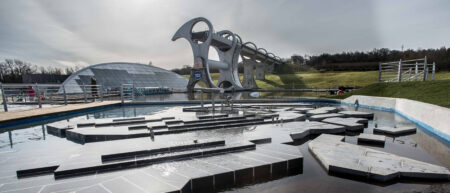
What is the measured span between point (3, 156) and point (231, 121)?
16.1 ft

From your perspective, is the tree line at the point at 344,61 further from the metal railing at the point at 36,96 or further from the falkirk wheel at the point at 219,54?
the metal railing at the point at 36,96

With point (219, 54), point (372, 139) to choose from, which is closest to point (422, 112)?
point (372, 139)

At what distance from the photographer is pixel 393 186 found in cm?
262

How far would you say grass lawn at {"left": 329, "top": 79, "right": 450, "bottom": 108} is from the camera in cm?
734

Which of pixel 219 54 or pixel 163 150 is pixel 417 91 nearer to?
pixel 163 150

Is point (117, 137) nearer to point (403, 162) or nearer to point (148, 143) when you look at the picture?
point (148, 143)

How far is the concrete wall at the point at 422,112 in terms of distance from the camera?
15.9ft

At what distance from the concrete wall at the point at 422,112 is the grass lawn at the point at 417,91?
504mm

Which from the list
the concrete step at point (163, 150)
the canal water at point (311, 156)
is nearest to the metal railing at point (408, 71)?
the canal water at point (311, 156)

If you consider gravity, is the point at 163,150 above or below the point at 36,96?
below

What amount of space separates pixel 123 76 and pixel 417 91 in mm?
44421

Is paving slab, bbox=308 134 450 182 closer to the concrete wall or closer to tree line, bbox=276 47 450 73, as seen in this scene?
the concrete wall

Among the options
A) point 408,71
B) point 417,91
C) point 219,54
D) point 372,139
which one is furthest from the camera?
point 219,54

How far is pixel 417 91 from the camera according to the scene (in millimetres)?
9117
